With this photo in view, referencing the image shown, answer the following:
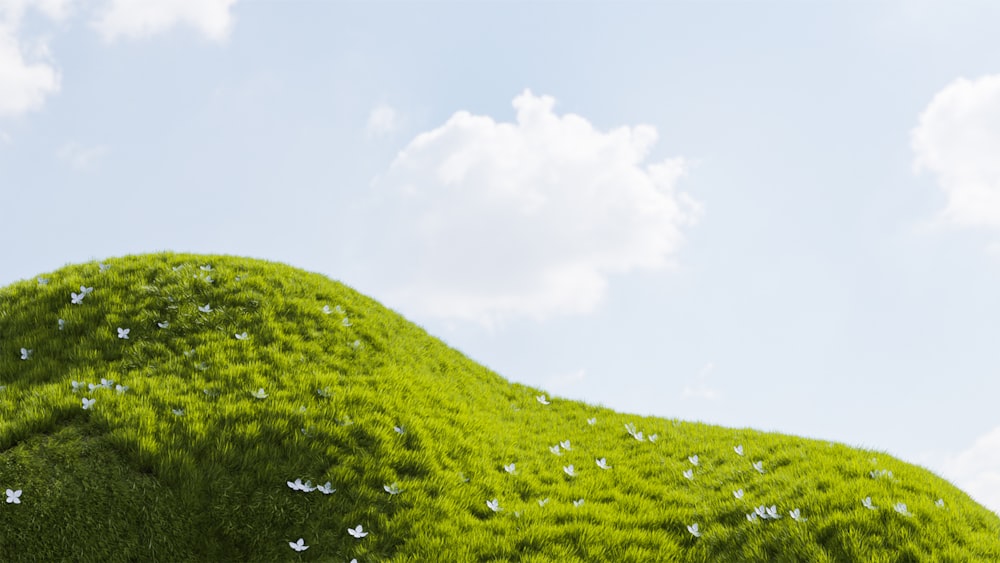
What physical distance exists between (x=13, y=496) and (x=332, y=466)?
3854 millimetres

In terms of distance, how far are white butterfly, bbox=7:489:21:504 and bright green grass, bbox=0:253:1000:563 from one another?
97 millimetres

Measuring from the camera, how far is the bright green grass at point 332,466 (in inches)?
338

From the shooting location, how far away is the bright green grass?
8586mm

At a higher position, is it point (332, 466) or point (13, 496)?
point (332, 466)

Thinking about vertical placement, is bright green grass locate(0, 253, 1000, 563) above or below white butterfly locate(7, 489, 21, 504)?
above

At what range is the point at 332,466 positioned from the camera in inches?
378

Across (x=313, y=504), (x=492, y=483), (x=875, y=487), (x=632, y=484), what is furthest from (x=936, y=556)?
(x=313, y=504)

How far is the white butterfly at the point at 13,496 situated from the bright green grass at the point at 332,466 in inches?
3.8

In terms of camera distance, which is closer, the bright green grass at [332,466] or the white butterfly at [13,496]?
the white butterfly at [13,496]

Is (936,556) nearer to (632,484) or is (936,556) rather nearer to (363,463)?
(632,484)

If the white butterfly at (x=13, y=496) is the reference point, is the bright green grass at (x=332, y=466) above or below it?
above

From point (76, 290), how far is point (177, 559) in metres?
7.97

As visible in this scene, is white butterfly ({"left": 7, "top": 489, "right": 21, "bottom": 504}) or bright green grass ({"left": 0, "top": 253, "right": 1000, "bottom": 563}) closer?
white butterfly ({"left": 7, "top": 489, "right": 21, "bottom": 504})

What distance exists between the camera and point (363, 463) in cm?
973
